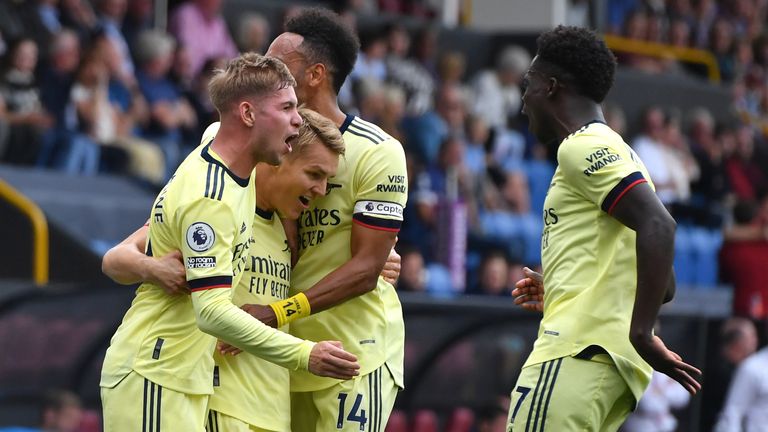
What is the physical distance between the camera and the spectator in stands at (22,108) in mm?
11453

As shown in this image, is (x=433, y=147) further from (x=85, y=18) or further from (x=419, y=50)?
(x=85, y=18)

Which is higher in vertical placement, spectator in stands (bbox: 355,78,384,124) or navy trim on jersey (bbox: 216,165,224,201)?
spectator in stands (bbox: 355,78,384,124)

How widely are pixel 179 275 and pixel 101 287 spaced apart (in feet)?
12.5

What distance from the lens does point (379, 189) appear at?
18.2ft

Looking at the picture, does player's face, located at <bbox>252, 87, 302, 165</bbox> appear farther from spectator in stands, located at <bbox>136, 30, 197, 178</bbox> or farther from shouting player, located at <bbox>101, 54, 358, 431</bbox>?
spectator in stands, located at <bbox>136, 30, 197, 178</bbox>

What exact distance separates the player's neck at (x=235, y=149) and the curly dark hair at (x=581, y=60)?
1.20 metres

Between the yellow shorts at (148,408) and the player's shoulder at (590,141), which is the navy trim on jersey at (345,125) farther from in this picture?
the yellow shorts at (148,408)

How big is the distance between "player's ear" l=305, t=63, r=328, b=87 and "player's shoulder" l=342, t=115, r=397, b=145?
0.19 m

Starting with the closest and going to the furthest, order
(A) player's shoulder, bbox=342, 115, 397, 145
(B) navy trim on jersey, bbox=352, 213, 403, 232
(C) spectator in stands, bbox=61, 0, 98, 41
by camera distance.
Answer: (B) navy trim on jersey, bbox=352, 213, 403, 232 → (A) player's shoulder, bbox=342, 115, 397, 145 → (C) spectator in stands, bbox=61, 0, 98, 41

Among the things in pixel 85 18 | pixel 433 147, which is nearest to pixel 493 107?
pixel 433 147

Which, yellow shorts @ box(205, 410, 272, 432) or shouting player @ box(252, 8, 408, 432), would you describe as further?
shouting player @ box(252, 8, 408, 432)

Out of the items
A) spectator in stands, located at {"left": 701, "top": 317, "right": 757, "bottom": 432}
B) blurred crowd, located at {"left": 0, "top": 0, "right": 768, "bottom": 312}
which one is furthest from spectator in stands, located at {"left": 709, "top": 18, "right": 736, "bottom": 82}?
spectator in stands, located at {"left": 701, "top": 317, "right": 757, "bottom": 432}

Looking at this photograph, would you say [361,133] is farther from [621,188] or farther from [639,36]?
[639,36]

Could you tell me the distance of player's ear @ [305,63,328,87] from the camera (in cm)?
570
